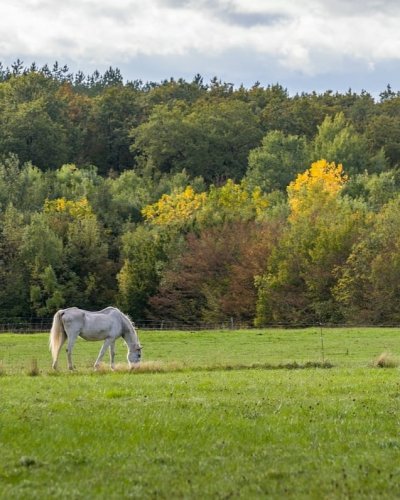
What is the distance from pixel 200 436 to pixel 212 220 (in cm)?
6934

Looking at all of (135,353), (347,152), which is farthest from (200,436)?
(347,152)

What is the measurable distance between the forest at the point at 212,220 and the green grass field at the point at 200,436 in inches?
1883

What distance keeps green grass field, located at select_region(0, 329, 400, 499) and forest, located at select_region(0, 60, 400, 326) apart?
47.8m

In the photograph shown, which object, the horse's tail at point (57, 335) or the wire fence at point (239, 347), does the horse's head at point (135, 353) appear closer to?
the wire fence at point (239, 347)

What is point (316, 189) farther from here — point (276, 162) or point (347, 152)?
point (347, 152)

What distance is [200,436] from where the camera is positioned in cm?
1179

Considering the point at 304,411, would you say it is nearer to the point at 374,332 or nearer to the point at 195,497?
the point at 195,497

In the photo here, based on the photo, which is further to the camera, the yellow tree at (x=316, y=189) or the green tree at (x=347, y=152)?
the green tree at (x=347, y=152)

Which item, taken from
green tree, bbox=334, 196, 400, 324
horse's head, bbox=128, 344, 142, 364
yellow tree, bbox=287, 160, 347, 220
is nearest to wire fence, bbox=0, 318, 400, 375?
horse's head, bbox=128, 344, 142, 364

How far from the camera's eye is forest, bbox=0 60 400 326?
6975 centimetres

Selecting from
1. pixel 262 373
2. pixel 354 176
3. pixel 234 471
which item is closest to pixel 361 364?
pixel 262 373

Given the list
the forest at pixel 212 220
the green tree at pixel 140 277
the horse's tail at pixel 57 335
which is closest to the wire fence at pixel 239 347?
the horse's tail at pixel 57 335

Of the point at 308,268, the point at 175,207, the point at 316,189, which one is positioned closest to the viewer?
the point at 308,268

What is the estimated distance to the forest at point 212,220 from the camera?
69750mm
